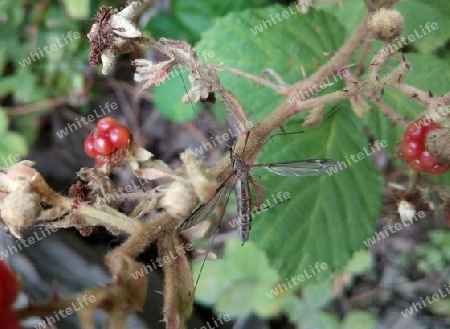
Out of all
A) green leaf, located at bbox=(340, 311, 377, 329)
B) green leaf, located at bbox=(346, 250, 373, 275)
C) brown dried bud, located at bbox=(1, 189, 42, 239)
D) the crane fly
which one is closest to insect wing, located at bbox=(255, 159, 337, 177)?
the crane fly

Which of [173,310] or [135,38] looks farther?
[135,38]

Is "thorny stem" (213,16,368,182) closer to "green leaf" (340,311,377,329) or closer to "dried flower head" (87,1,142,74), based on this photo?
"dried flower head" (87,1,142,74)

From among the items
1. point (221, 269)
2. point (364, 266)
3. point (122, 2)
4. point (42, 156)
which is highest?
point (122, 2)

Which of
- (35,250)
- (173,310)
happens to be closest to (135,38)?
(173,310)

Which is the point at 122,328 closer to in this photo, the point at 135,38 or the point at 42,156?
the point at 135,38

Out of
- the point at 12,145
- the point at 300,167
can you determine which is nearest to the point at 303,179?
the point at 300,167

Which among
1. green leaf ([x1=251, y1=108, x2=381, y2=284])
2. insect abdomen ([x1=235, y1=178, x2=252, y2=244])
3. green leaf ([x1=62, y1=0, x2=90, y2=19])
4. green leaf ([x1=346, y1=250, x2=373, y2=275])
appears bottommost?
green leaf ([x1=346, y1=250, x2=373, y2=275])

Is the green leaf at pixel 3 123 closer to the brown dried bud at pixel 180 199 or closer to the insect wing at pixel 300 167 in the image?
the insect wing at pixel 300 167

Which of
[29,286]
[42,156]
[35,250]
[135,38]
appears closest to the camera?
[135,38]
